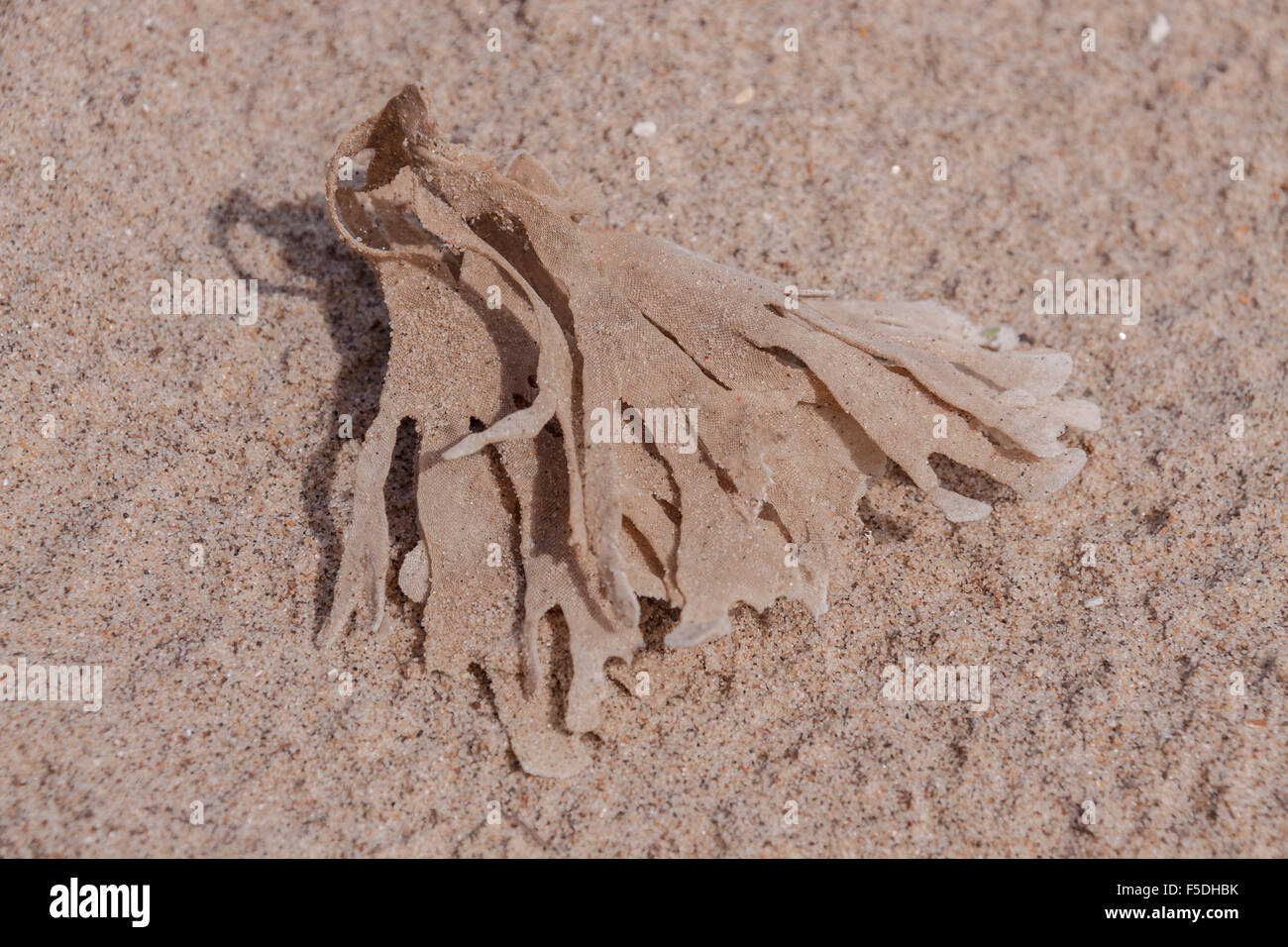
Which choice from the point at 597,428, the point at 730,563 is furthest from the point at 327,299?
the point at 730,563

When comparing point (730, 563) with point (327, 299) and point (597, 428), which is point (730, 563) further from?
point (327, 299)

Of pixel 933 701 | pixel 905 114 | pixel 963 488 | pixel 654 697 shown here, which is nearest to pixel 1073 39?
pixel 905 114

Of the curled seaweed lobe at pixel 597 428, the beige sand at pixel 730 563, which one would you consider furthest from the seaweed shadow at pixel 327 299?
the curled seaweed lobe at pixel 597 428

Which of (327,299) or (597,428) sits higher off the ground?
(327,299)

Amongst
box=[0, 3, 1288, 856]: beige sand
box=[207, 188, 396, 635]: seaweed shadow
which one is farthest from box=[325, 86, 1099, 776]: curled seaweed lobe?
box=[207, 188, 396, 635]: seaweed shadow

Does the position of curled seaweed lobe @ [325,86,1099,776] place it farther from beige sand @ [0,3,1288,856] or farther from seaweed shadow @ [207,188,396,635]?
→ seaweed shadow @ [207,188,396,635]

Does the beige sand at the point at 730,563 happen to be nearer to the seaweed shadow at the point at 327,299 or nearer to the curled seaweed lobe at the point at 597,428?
the seaweed shadow at the point at 327,299
